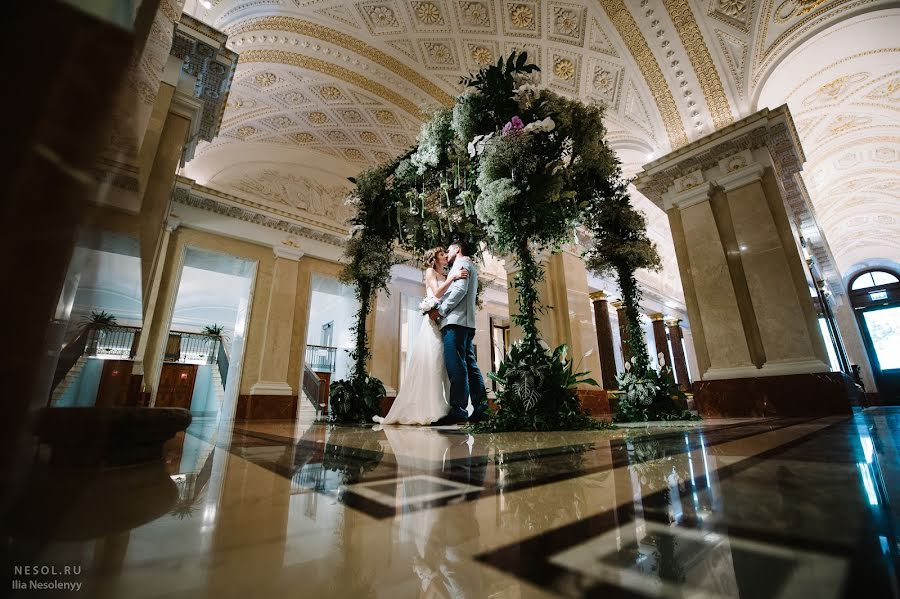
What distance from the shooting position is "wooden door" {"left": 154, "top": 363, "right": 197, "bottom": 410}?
498 inches

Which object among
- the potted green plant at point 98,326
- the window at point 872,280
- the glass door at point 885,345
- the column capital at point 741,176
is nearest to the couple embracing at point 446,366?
the potted green plant at point 98,326

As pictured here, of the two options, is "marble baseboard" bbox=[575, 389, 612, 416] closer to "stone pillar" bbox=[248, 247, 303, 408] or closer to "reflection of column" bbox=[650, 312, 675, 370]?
"stone pillar" bbox=[248, 247, 303, 408]

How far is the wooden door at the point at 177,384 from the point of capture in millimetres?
12648

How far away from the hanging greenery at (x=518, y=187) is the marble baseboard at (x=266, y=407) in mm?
4141

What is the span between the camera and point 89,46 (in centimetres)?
27

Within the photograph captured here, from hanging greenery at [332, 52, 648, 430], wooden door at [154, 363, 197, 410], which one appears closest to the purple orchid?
hanging greenery at [332, 52, 648, 430]

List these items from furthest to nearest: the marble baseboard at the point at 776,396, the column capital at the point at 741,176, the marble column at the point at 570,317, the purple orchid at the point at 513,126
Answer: the marble column at the point at 570,317, the column capital at the point at 741,176, the marble baseboard at the point at 776,396, the purple orchid at the point at 513,126

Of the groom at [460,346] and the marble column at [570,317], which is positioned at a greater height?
the marble column at [570,317]

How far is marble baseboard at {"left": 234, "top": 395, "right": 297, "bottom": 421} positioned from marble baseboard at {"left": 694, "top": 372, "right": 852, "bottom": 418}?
710cm

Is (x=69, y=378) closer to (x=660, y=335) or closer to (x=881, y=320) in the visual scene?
(x=660, y=335)

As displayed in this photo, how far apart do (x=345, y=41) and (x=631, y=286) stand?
6884 mm

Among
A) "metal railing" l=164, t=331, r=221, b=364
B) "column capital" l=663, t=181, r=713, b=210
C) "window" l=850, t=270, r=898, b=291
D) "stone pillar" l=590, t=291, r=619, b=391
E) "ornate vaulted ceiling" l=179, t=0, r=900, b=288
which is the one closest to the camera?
"column capital" l=663, t=181, r=713, b=210

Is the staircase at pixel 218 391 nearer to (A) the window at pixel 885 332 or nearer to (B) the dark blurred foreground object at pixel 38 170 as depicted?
(B) the dark blurred foreground object at pixel 38 170

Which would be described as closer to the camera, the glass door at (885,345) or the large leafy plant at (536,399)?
the large leafy plant at (536,399)
